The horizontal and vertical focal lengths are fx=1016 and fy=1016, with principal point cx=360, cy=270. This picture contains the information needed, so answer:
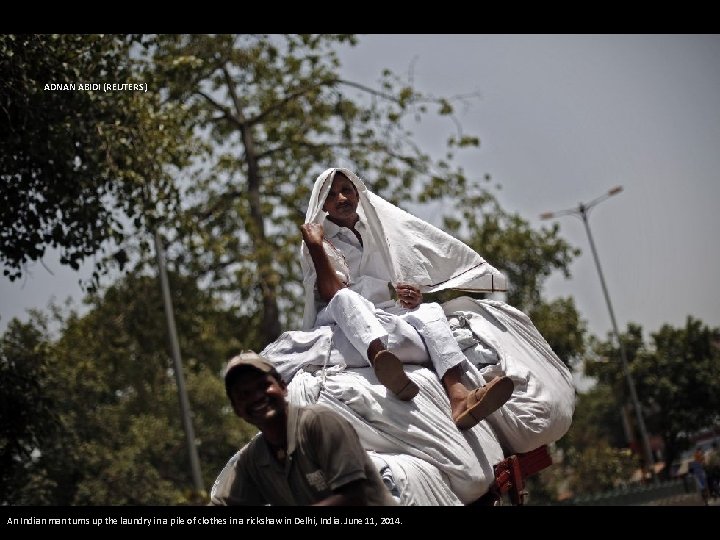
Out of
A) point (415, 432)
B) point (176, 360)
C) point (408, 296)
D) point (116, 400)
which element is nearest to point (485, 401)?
point (415, 432)

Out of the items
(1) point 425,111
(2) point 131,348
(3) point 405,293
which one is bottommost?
(3) point 405,293

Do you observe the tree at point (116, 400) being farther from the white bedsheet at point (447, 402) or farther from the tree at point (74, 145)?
the white bedsheet at point (447, 402)

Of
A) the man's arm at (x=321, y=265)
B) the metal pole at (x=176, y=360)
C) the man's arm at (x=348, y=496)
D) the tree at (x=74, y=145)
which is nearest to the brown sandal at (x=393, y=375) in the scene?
the man's arm at (x=321, y=265)

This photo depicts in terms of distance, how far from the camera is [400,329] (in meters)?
5.38

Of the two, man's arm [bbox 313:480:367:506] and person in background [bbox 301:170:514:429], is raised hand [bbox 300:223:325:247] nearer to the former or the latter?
person in background [bbox 301:170:514:429]

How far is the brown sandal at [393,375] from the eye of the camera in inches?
193

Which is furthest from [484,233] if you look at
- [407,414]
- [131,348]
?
[407,414]

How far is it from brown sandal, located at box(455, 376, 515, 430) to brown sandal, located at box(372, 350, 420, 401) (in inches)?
11.4

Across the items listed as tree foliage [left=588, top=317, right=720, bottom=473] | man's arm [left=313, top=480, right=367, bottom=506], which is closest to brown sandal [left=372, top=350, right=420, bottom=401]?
man's arm [left=313, top=480, right=367, bottom=506]

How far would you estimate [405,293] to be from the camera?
228 inches

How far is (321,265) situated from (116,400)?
4064 centimetres
